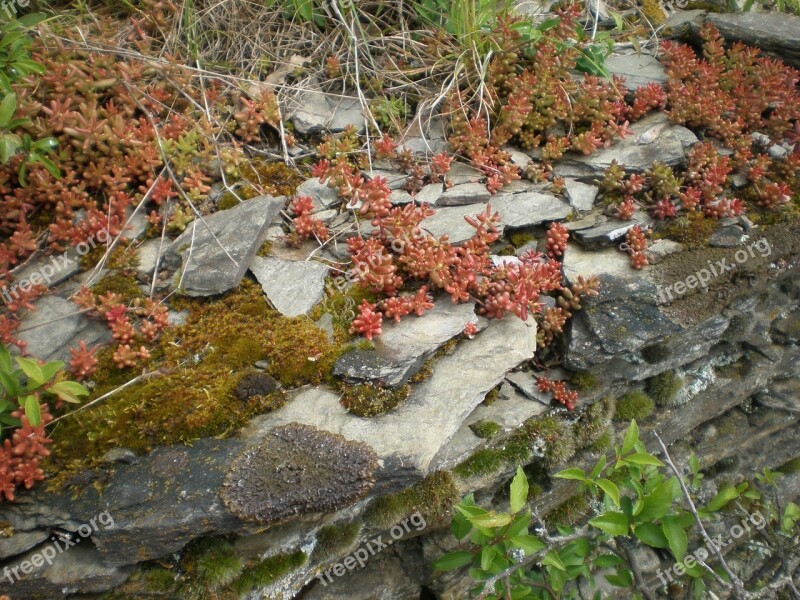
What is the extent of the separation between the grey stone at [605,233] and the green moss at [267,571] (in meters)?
3.72

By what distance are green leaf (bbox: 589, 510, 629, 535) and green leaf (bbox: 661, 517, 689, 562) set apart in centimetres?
25

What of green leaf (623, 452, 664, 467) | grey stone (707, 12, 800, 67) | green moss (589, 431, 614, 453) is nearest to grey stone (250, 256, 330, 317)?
green leaf (623, 452, 664, 467)

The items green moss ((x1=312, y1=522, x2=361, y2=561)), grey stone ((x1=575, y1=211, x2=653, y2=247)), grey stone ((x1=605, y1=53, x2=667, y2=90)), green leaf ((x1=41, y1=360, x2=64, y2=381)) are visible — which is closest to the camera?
green leaf ((x1=41, y1=360, x2=64, y2=381))

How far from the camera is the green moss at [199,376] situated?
4.23 meters

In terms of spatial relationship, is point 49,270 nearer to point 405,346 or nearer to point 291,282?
point 291,282

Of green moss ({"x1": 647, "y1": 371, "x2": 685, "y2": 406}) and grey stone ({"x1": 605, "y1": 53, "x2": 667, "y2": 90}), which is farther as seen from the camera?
grey stone ({"x1": 605, "y1": 53, "x2": 667, "y2": 90})

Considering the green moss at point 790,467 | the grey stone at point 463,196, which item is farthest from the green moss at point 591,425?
the green moss at point 790,467

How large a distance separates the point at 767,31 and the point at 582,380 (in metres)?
5.01

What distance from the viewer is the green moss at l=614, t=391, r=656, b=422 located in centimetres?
561

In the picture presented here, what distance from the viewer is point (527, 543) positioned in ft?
12.4

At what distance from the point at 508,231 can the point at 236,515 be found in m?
3.48

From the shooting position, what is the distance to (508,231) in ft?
18.7

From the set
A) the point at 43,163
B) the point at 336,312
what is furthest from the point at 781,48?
the point at 43,163

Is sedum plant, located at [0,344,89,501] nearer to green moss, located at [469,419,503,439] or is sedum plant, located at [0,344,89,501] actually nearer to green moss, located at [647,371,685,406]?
green moss, located at [469,419,503,439]
